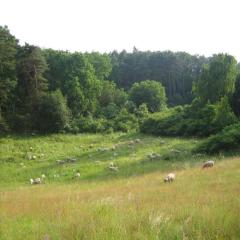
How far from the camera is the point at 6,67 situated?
49.8m

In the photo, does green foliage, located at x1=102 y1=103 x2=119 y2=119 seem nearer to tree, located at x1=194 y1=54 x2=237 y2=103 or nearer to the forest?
the forest

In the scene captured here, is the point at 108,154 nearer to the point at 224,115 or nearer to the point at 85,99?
the point at 224,115

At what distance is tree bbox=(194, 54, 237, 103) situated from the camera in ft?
155

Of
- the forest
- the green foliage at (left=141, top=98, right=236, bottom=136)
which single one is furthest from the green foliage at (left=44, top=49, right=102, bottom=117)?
the green foliage at (left=141, top=98, right=236, bottom=136)

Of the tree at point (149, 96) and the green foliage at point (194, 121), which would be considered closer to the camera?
the green foliage at point (194, 121)

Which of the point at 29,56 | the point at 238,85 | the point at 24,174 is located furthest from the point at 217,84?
the point at 24,174

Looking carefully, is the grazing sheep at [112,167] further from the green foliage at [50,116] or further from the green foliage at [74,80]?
the green foliage at [74,80]

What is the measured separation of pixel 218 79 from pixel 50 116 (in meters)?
18.0

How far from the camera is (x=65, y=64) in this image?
6297 centimetres

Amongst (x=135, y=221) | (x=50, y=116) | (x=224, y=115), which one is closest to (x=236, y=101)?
(x=224, y=115)

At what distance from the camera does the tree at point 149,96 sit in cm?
7550

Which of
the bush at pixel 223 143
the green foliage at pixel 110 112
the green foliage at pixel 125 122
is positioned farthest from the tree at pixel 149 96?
the bush at pixel 223 143

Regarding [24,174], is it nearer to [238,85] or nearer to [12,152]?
[12,152]

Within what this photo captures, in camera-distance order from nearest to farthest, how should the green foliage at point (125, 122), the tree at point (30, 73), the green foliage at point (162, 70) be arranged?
the tree at point (30, 73), the green foliage at point (125, 122), the green foliage at point (162, 70)
